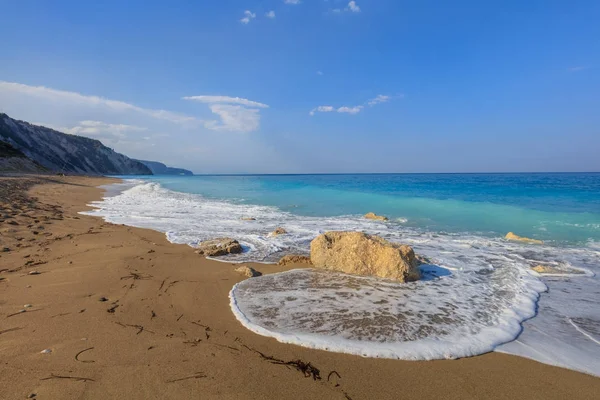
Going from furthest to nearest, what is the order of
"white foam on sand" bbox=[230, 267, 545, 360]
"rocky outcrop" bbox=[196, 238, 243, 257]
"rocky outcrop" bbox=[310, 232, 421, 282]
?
"rocky outcrop" bbox=[196, 238, 243, 257] → "rocky outcrop" bbox=[310, 232, 421, 282] → "white foam on sand" bbox=[230, 267, 545, 360]

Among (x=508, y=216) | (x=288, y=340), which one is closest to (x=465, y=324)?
(x=288, y=340)

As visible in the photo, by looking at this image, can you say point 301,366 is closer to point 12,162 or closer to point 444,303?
point 444,303

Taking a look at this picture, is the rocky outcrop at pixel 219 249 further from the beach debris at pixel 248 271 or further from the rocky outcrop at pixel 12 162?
the rocky outcrop at pixel 12 162

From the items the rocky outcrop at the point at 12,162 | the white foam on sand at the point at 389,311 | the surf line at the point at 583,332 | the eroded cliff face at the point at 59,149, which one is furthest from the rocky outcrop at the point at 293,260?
the eroded cliff face at the point at 59,149

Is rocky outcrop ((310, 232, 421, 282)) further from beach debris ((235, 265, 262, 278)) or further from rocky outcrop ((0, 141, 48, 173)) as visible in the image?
rocky outcrop ((0, 141, 48, 173))

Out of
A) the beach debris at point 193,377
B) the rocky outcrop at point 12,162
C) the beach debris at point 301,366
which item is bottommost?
the beach debris at point 301,366

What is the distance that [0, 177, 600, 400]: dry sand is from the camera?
2541 millimetres

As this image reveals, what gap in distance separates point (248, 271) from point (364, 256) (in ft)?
7.42

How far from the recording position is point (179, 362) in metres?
2.85

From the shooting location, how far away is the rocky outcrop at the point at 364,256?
222 inches

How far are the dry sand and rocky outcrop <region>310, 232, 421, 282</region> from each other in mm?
2321

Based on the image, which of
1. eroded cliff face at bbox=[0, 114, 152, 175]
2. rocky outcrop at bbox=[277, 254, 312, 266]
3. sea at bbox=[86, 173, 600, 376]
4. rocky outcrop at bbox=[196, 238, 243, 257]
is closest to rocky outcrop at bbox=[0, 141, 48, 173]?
eroded cliff face at bbox=[0, 114, 152, 175]

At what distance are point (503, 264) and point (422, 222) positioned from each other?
5977 millimetres

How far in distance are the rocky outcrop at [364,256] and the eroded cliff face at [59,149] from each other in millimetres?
60085
